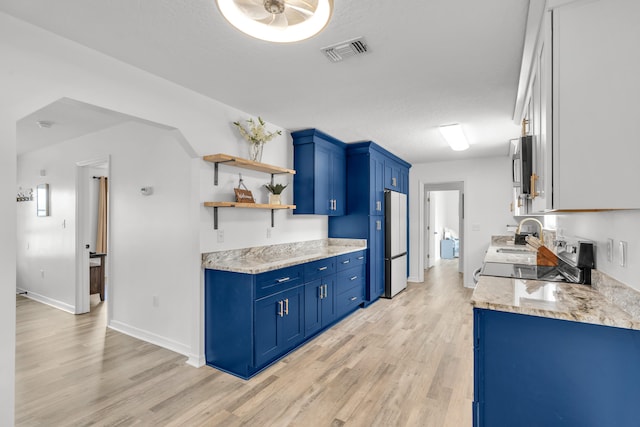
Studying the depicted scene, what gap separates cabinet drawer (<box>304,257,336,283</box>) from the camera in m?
3.35

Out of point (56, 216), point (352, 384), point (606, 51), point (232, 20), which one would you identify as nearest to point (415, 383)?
point (352, 384)

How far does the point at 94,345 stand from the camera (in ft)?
10.8

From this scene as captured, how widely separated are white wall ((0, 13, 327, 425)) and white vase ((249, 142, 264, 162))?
0.12 meters

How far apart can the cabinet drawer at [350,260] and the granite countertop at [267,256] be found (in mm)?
62

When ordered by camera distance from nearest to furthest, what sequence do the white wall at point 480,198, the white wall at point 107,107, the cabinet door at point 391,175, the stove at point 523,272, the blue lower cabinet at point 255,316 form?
the white wall at point 107,107 < the stove at point 523,272 < the blue lower cabinet at point 255,316 < the cabinet door at point 391,175 < the white wall at point 480,198

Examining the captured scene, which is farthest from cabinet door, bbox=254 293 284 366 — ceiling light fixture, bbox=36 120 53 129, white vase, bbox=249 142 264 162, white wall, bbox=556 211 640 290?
ceiling light fixture, bbox=36 120 53 129

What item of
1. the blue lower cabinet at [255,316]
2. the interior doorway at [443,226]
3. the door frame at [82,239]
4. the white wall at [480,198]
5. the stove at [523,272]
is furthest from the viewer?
the interior doorway at [443,226]

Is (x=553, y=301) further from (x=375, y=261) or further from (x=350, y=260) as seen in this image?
(x=375, y=261)

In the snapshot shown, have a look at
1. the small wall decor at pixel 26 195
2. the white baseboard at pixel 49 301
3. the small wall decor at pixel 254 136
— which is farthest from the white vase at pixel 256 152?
the small wall decor at pixel 26 195

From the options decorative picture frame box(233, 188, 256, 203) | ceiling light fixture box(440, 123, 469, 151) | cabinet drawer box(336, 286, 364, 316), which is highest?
ceiling light fixture box(440, 123, 469, 151)

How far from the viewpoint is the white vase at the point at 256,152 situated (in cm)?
335

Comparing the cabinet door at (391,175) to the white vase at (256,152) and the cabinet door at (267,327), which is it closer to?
the white vase at (256,152)

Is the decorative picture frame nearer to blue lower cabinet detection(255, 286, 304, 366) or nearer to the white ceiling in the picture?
the white ceiling

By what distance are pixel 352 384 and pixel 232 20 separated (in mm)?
2544
